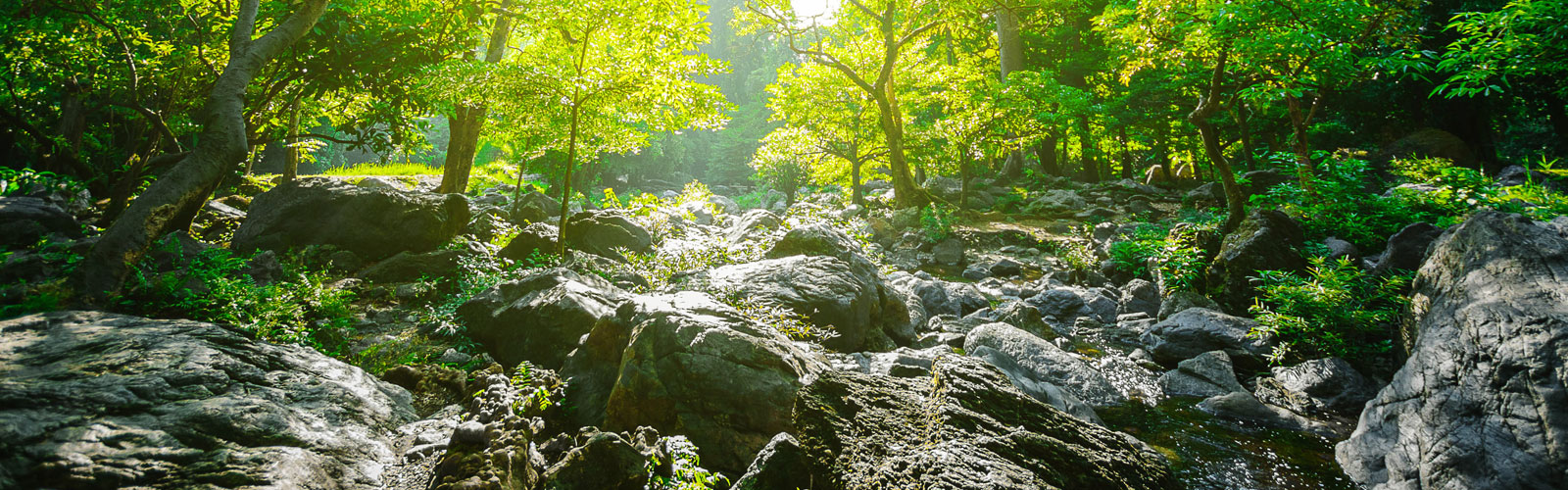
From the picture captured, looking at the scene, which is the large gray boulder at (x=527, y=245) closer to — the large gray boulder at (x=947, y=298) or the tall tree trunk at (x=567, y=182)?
the tall tree trunk at (x=567, y=182)

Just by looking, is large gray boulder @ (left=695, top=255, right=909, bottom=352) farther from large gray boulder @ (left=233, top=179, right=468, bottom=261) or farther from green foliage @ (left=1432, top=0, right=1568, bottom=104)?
green foliage @ (left=1432, top=0, right=1568, bottom=104)

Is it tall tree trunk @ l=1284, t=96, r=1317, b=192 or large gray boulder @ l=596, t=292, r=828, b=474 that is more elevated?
tall tree trunk @ l=1284, t=96, r=1317, b=192

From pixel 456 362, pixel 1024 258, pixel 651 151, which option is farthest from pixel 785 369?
pixel 651 151

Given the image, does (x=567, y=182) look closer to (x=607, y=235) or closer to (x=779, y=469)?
(x=607, y=235)

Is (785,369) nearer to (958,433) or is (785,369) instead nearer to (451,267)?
(958,433)

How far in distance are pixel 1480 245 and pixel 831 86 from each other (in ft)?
55.2

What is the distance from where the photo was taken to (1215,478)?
446 cm

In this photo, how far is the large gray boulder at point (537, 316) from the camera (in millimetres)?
5184

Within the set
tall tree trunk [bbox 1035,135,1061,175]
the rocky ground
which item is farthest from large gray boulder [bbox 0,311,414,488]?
tall tree trunk [bbox 1035,135,1061,175]

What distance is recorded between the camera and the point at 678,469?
2.83 m

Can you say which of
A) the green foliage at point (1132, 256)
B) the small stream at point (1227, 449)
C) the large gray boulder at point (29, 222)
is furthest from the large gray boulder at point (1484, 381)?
the large gray boulder at point (29, 222)

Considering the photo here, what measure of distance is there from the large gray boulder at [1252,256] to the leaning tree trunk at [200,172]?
40.8 ft

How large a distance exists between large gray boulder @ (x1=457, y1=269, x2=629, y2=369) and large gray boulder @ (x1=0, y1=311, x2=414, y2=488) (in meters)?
1.29

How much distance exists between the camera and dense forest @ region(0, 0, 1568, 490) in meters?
3.03
